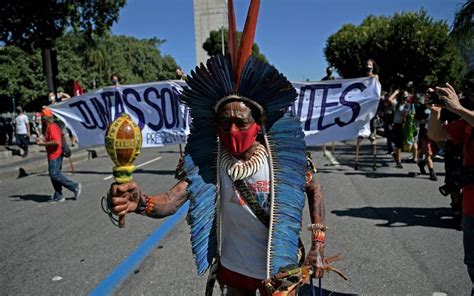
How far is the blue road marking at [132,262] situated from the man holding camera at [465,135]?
2811 millimetres

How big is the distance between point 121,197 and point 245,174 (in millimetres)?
637

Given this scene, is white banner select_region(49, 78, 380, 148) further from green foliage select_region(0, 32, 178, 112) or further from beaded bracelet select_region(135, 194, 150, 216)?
green foliage select_region(0, 32, 178, 112)

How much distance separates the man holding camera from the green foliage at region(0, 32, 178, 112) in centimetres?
1756

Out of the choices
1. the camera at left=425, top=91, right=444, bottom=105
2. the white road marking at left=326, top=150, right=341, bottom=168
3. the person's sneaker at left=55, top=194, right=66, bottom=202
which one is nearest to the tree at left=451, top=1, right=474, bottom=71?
the white road marking at left=326, top=150, right=341, bottom=168

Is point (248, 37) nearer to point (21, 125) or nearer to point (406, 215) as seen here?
point (406, 215)

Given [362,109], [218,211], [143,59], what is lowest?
[218,211]

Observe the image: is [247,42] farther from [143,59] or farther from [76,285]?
[143,59]

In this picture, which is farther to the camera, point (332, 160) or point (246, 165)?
point (332, 160)

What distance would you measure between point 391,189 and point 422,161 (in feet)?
6.18

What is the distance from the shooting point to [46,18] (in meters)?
15.6

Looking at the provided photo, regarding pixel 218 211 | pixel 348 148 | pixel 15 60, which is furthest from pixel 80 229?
pixel 15 60

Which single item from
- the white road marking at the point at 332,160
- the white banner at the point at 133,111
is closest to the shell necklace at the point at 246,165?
the white banner at the point at 133,111

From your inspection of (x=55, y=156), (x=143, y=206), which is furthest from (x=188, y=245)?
(x=55, y=156)

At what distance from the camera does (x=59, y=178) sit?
7043 mm
